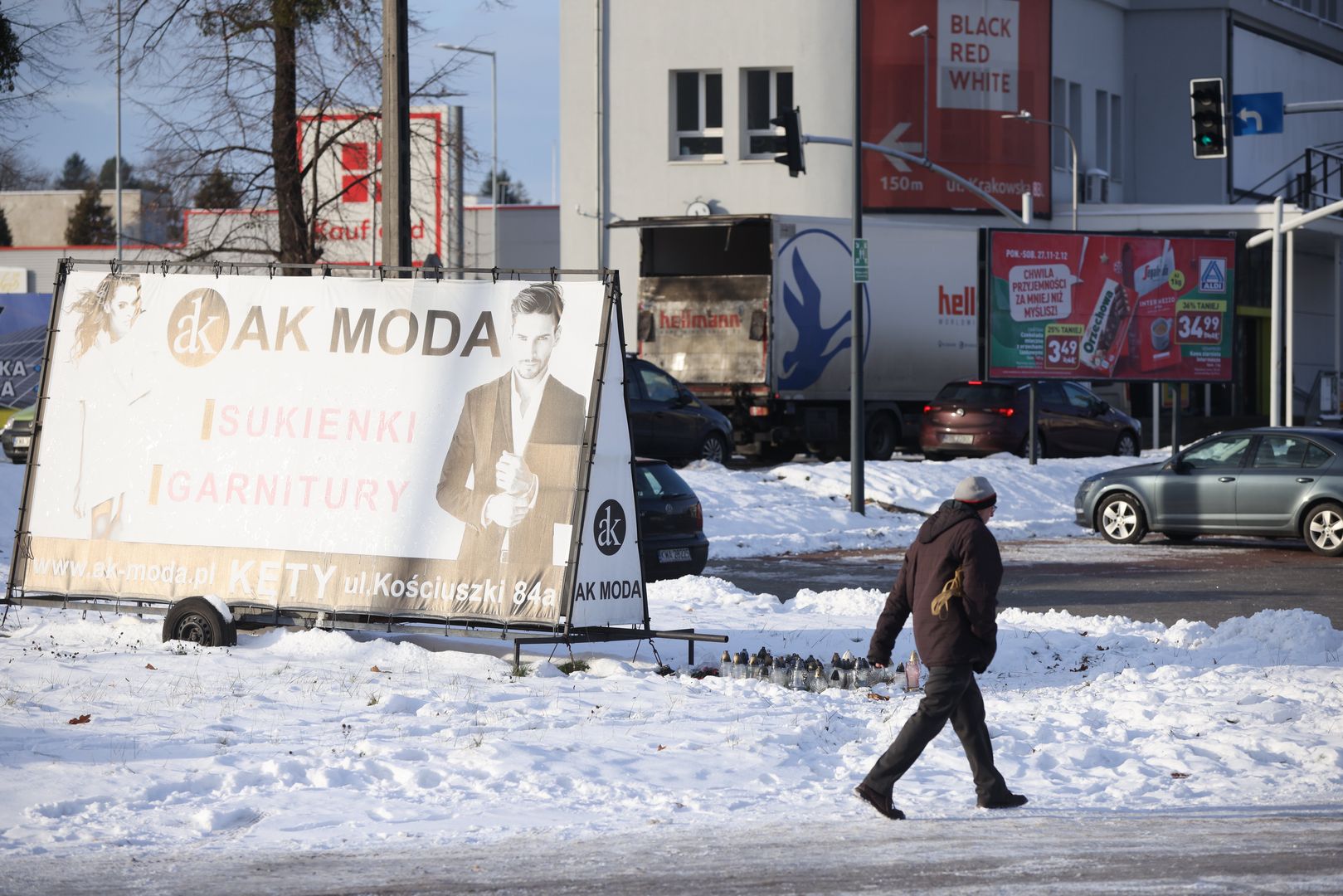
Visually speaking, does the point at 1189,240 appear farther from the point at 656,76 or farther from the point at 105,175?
the point at 105,175

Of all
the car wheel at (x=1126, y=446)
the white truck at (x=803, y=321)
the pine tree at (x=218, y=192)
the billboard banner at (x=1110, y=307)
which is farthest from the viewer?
the car wheel at (x=1126, y=446)

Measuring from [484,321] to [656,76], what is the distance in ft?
106

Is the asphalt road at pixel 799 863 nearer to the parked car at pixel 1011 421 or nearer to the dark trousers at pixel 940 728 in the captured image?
the dark trousers at pixel 940 728

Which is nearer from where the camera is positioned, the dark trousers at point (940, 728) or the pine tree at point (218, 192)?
the dark trousers at point (940, 728)

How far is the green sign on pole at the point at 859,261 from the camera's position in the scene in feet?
71.9

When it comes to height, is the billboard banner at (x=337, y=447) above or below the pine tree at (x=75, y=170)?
below

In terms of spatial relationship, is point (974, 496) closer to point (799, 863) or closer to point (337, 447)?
point (799, 863)

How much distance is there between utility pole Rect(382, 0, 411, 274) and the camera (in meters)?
14.7

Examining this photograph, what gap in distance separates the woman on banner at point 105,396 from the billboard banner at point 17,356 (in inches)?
819

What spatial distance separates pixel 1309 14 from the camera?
58250 millimetres

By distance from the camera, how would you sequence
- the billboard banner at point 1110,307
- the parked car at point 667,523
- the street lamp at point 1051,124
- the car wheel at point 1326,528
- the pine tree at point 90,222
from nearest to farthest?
the parked car at point 667,523 → the car wheel at point 1326,528 → the billboard banner at point 1110,307 → the street lamp at point 1051,124 → the pine tree at point 90,222

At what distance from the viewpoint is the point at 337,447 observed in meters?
11.2

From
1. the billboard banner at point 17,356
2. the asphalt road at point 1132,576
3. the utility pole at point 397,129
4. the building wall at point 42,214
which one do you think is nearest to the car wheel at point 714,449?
the asphalt road at point 1132,576

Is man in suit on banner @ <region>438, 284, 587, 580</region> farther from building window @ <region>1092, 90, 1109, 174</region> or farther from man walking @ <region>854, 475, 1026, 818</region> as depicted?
building window @ <region>1092, 90, 1109, 174</region>
